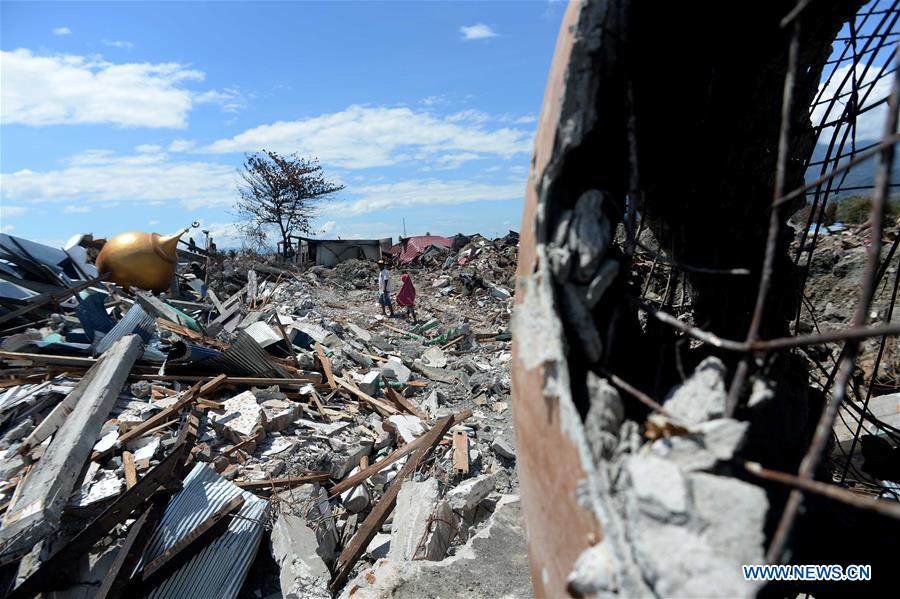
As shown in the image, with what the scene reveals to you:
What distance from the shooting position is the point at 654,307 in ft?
6.25

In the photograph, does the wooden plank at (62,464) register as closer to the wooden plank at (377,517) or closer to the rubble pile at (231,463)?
the rubble pile at (231,463)

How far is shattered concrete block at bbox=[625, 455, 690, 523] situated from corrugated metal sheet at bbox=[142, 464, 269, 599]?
11.5 feet

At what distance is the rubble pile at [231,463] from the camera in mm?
3443

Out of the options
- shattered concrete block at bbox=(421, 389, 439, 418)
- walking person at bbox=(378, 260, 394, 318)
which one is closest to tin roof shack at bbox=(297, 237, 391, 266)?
walking person at bbox=(378, 260, 394, 318)

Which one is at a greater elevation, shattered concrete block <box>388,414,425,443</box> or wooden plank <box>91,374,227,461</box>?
wooden plank <box>91,374,227,461</box>

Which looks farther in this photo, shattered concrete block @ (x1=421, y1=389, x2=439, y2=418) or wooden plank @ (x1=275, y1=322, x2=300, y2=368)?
wooden plank @ (x1=275, y1=322, x2=300, y2=368)

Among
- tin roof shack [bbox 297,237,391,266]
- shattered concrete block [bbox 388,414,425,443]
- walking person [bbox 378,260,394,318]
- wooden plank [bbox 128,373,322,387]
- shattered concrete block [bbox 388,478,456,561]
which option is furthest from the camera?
tin roof shack [bbox 297,237,391,266]

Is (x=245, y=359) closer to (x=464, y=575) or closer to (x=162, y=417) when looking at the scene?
(x=162, y=417)

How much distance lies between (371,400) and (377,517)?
2.42 meters

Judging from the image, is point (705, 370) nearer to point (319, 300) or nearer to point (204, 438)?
point (204, 438)

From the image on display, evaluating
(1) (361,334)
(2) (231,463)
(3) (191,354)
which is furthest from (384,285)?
(2) (231,463)

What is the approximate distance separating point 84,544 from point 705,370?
401 centimetres

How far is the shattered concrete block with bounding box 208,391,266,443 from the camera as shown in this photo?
5066 mm

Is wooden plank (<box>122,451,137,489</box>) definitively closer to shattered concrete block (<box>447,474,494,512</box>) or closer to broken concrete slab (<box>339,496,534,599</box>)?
broken concrete slab (<box>339,496,534,599</box>)
